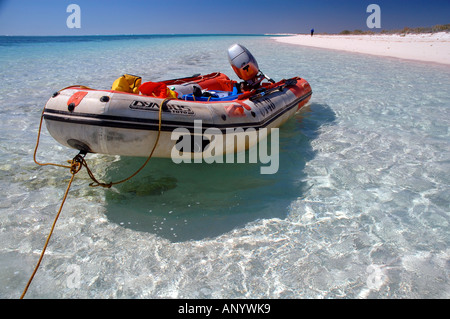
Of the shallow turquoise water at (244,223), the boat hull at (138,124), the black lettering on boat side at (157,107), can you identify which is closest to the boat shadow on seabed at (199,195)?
the shallow turquoise water at (244,223)

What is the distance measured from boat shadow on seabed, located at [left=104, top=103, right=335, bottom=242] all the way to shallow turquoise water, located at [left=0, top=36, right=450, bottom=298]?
15mm

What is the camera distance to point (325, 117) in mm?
6141

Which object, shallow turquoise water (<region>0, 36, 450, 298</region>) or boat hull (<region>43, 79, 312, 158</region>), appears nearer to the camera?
shallow turquoise water (<region>0, 36, 450, 298</region>)

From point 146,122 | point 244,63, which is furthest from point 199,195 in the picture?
point 244,63

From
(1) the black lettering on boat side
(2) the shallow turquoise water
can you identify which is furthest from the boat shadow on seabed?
(1) the black lettering on boat side

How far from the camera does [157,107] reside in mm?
3098

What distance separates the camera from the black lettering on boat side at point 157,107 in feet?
9.85

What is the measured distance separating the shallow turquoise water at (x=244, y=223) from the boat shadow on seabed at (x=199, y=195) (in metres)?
0.02

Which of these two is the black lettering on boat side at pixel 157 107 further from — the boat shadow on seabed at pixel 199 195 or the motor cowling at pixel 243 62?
the motor cowling at pixel 243 62

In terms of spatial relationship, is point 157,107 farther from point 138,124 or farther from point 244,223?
point 244,223


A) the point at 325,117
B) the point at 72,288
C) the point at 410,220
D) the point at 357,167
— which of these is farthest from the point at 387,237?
the point at 325,117

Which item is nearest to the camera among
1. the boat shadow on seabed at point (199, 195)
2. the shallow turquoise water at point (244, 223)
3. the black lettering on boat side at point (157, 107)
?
the shallow turquoise water at point (244, 223)

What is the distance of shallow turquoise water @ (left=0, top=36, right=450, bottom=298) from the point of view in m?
2.26

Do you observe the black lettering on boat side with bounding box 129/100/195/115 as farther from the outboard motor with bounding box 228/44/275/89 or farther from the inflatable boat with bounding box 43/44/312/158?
the outboard motor with bounding box 228/44/275/89
